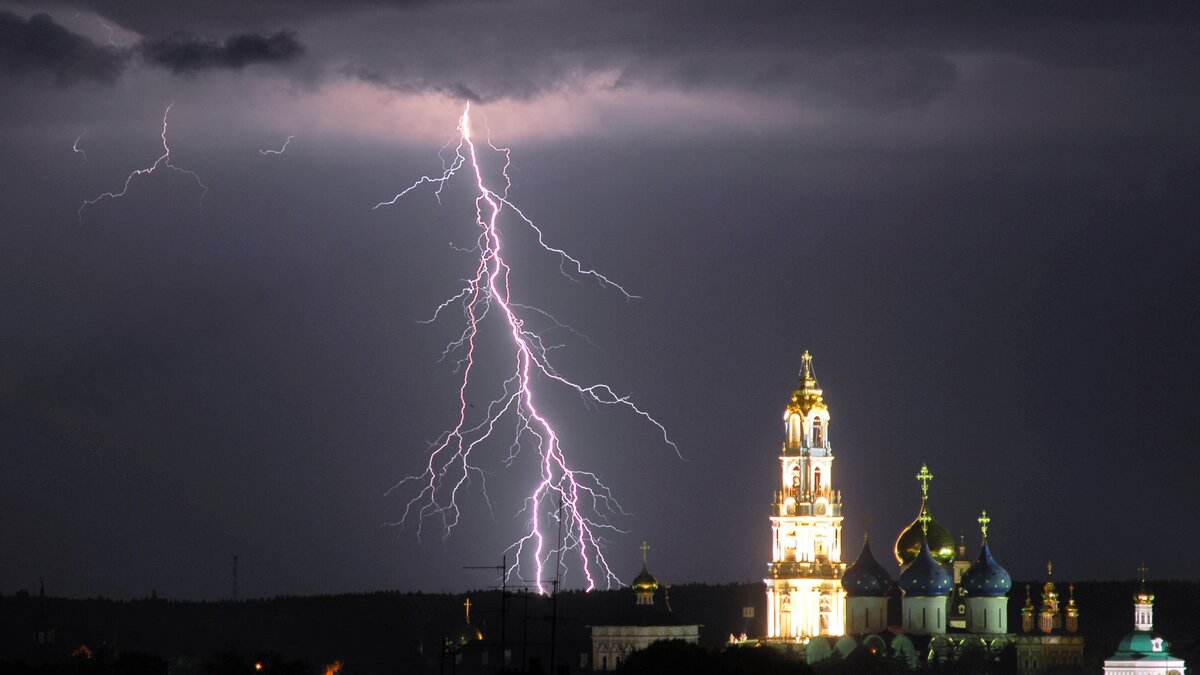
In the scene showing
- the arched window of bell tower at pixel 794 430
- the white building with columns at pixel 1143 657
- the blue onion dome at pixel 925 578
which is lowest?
the white building with columns at pixel 1143 657

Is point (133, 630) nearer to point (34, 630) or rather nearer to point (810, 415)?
point (34, 630)

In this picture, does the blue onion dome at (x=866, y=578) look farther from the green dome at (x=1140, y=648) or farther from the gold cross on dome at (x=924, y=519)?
the green dome at (x=1140, y=648)

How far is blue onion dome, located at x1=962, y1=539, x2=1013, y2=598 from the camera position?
137875mm

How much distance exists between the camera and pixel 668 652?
113m

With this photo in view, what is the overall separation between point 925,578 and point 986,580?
4215 millimetres

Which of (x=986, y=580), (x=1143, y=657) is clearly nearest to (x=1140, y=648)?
(x=1143, y=657)

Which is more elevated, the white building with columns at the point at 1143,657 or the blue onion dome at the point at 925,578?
the blue onion dome at the point at 925,578

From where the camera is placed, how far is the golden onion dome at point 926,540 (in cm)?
13962

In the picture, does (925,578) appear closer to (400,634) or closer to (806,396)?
(806,396)

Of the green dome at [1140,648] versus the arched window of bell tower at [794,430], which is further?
the arched window of bell tower at [794,430]

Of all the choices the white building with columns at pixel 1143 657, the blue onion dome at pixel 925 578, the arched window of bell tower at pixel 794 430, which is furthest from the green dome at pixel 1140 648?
the arched window of bell tower at pixel 794 430

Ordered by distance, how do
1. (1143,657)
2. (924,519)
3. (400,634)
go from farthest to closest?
(400,634)
(924,519)
(1143,657)

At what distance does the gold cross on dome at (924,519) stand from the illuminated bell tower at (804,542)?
298 inches

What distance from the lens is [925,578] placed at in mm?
135250
